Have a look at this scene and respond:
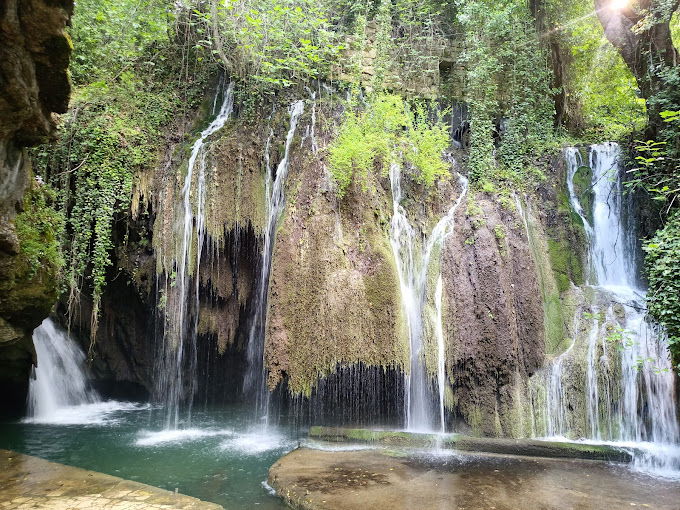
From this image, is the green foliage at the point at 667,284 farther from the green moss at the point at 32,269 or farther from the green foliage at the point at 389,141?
the green moss at the point at 32,269

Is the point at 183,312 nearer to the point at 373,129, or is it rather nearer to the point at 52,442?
the point at 52,442

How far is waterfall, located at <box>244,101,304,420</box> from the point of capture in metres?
9.83

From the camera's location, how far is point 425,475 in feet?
20.6

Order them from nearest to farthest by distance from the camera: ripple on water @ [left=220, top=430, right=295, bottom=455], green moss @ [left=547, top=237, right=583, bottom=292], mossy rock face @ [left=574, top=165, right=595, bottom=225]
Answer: ripple on water @ [left=220, top=430, right=295, bottom=455] → green moss @ [left=547, top=237, right=583, bottom=292] → mossy rock face @ [left=574, top=165, right=595, bottom=225]

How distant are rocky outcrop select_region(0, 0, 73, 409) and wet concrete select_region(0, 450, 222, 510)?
7.67 feet

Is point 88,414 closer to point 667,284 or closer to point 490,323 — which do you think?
point 490,323

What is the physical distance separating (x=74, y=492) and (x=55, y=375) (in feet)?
22.6

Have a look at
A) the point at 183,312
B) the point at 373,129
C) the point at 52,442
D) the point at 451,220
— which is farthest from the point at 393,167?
the point at 52,442

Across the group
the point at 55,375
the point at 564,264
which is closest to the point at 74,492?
the point at 55,375

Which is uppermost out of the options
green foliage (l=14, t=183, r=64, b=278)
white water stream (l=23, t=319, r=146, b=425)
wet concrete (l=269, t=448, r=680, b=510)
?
green foliage (l=14, t=183, r=64, b=278)

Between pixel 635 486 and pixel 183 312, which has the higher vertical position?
pixel 183 312

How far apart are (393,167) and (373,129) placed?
91cm

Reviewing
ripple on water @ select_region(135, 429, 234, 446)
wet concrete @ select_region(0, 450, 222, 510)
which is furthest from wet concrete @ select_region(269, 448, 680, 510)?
ripple on water @ select_region(135, 429, 234, 446)

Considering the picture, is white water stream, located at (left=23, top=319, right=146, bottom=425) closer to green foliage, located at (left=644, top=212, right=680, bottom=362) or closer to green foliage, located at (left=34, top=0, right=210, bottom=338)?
green foliage, located at (left=34, top=0, right=210, bottom=338)
